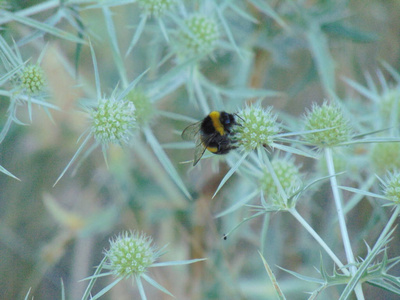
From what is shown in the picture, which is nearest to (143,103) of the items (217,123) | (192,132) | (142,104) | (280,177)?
(142,104)

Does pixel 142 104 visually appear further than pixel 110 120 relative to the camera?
Yes

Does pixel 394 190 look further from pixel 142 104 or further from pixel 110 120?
pixel 142 104

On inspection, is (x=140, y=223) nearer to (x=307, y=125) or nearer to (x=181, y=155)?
(x=181, y=155)

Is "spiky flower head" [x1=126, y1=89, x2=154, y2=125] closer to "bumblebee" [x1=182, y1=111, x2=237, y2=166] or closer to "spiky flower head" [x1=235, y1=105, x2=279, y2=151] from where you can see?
"bumblebee" [x1=182, y1=111, x2=237, y2=166]

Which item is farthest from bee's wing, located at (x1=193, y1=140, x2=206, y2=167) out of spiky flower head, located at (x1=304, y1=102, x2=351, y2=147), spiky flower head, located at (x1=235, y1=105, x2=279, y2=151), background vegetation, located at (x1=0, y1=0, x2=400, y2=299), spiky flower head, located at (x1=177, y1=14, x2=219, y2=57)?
background vegetation, located at (x1=0, y1=0, x2=400, y2=299)

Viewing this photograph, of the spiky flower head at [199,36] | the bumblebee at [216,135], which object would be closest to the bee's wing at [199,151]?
the bumblebee at [216,135]

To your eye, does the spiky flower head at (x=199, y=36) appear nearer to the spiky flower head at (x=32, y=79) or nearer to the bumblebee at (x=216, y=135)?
the bumblebee at (x=216, y=135)

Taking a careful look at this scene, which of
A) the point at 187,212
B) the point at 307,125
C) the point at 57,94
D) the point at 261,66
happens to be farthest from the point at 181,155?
the point at 307,125
